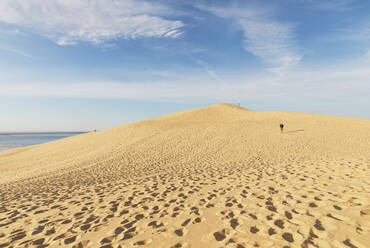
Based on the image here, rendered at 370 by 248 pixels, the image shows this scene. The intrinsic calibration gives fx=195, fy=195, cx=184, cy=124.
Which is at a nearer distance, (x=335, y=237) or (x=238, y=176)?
(x=335, y=237)

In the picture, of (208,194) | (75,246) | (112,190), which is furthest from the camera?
(112,190)

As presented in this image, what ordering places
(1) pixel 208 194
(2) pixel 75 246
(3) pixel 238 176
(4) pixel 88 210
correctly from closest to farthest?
(2) pixel 75 246 < (4) pixel 88 210 < (1) pixel 208 194 < (3) pixel 238 176

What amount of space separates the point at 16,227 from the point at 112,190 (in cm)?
306

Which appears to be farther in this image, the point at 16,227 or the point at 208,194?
the point at 208,194

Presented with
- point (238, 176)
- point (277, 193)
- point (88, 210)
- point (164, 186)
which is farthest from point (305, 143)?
point (88, 210)

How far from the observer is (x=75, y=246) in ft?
12.8

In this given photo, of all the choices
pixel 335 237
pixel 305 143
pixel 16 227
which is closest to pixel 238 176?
pixel 335 237

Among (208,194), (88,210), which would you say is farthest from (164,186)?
(88,210)

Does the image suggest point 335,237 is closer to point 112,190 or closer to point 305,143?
point 112,190

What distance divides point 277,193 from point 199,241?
11.3ft

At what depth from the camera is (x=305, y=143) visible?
18.4 metres

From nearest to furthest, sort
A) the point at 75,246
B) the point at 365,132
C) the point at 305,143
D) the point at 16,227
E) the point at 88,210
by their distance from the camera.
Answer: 1. the point at 75,246
2. the point at 16,227
3. the point at 88,210
4. the point at 305,143
5. the point at 365,132

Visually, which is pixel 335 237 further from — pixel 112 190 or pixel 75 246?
pixel 112 190

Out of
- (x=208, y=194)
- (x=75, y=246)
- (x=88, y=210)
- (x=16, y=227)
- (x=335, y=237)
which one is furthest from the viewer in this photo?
(x=208, y=194)
